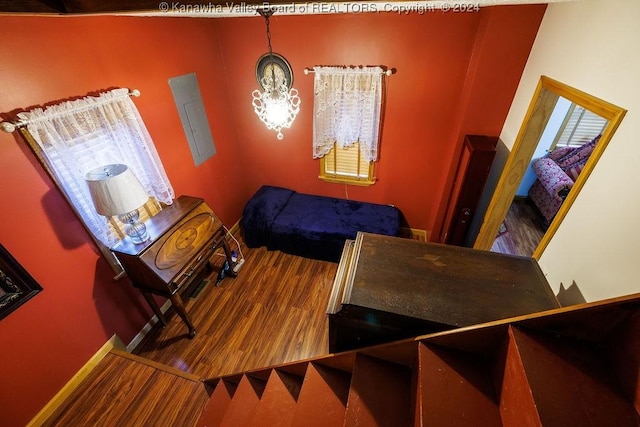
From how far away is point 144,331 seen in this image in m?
2.56

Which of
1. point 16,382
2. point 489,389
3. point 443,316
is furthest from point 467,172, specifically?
point 16,382

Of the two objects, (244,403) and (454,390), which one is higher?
(454,390)

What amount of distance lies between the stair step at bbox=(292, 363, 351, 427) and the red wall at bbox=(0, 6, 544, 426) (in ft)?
5.97

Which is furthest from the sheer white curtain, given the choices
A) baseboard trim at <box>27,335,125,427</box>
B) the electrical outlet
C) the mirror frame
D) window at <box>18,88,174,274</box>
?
the mirror frame

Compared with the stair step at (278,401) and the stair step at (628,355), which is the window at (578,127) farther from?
the stair step at (278,401)

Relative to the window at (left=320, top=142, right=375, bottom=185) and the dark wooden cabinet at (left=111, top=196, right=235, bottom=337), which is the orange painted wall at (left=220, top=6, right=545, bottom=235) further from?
the dark wooden cabinet at (left=111, top=196, right=235, bottom=337)

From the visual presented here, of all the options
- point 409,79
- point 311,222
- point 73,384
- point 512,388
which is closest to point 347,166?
point 311,222

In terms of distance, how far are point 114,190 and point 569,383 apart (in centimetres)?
242

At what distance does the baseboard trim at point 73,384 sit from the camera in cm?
185

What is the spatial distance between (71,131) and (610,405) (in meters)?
2.88

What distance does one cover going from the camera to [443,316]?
49.1 inches

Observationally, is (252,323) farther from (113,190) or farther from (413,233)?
(413,233)

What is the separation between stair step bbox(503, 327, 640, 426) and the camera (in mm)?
759

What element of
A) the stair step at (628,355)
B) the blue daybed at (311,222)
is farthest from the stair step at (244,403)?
the stair step at (628,355)
